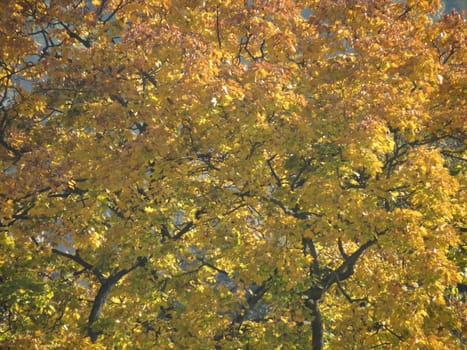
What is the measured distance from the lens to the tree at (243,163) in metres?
9.71

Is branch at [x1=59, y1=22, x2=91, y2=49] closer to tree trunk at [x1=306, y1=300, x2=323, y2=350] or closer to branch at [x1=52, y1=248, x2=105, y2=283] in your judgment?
branch at [x1=52, y1=248, x2=105, y2=283]

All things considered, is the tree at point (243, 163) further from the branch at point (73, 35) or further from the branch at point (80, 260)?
the branch at point (80, 260)

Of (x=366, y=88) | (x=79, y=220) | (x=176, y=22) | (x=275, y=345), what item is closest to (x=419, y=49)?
(x=366, y=88)

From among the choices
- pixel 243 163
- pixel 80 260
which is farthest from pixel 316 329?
pixel 80 260

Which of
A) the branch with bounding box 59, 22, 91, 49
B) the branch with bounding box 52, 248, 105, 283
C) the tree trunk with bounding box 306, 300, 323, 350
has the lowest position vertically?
the tree trunk with bounding box 306, 300, 323, 350

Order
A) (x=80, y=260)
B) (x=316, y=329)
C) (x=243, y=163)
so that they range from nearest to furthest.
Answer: (x=243, y=163) < (x=316, y=329) < (x=80, y=260)

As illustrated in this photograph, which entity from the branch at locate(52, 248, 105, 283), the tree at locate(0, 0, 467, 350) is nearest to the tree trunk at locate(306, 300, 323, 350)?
the tree at locate(0, 0, 467, 350)

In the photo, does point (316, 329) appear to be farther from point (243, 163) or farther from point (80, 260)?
point (80, 260)

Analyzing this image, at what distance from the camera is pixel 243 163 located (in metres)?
11.0

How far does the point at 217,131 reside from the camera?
34.3 feet

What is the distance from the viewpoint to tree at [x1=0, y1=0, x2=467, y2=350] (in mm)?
9711

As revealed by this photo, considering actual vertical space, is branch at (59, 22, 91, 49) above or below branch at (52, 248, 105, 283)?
above

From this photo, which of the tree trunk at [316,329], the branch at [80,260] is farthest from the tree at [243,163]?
the branch at [80,260]

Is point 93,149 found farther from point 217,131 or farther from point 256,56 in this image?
point 256,56
